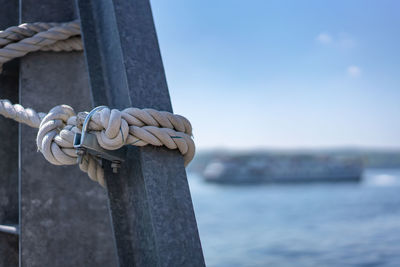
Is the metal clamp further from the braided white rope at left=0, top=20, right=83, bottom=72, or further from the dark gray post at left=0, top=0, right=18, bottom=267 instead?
the dark gray post at left=0, top=0, right=18, bottom=267

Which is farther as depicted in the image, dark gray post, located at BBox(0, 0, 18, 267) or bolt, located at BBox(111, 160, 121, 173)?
dark gray post, located at BBox(0, 0, 18, 267)

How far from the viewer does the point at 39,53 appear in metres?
1.18

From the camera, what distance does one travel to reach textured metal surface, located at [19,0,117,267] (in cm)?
110

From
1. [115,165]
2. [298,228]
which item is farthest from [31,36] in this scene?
[298,228]

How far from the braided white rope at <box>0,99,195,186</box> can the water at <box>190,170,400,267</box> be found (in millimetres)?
10450

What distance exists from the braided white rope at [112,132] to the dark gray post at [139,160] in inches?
1.9

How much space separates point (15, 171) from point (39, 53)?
42 centimetres

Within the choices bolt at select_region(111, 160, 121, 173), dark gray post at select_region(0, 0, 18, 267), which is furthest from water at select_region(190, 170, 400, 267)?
bolt at select_region(111, 160, 121, 173)

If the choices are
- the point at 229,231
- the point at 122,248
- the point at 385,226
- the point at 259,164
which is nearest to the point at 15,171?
the point at 122,248

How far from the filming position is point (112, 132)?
0.73m

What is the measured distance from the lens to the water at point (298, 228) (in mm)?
11969

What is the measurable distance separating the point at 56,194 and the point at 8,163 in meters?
0.27

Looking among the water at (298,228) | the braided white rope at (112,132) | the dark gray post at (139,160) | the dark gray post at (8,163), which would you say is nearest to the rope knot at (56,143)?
the braided white rope at (112,132)

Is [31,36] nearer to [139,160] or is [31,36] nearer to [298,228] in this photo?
[139,160]
